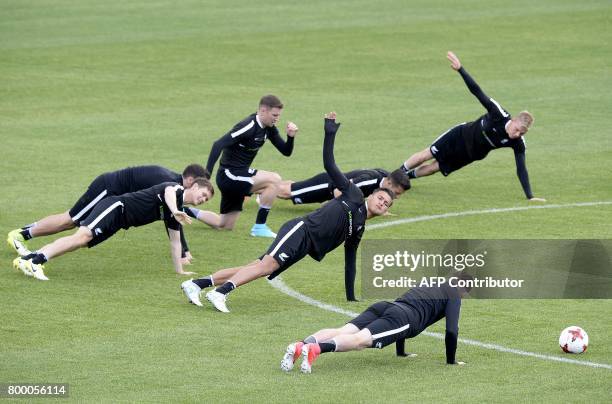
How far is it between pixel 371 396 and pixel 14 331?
444 cm

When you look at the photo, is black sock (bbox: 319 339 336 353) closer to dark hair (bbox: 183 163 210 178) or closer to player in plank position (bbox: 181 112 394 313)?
player in plank position (bbox: 181 112 394 313)

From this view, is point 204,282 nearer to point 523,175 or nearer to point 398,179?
point 398,179

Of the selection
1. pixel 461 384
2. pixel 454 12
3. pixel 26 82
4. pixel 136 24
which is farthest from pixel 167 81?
pixel 461 384

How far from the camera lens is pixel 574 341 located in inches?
530

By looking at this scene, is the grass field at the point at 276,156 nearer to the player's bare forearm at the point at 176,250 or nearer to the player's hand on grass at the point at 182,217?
the player's bare forearm at the point at 176,250

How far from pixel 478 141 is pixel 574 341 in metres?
9.04

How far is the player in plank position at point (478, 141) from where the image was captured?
842 inches

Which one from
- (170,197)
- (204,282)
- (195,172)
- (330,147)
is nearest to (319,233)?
(330,147)

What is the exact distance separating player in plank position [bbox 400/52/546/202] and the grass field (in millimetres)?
499

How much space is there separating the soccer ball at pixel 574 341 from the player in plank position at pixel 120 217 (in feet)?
16.7

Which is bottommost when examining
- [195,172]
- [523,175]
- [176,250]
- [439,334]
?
[439,334]

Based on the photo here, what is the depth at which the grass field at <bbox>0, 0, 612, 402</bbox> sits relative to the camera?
12898 millimetres

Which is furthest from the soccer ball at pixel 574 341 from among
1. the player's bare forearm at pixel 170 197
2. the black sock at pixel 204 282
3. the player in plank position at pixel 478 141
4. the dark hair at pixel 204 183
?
the player in plank position at pixel 478 141

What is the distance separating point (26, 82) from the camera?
33.0m
